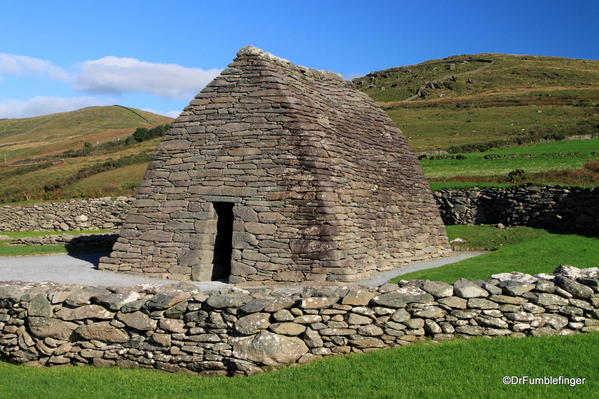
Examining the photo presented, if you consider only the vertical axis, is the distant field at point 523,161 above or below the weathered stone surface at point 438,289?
above

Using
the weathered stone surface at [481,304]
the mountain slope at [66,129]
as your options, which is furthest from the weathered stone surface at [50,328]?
the mountain slope at [66,129]

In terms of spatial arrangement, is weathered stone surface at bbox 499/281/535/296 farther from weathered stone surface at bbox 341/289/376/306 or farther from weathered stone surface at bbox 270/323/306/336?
weathered stone surface at bbox 270/323/306/336

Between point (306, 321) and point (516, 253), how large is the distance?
35.1ft

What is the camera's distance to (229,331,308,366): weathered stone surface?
6.33 metres

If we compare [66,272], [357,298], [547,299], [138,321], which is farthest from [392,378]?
[66,272]

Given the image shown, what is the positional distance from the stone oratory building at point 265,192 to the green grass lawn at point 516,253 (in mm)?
2006

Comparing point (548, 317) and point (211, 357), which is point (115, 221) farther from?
point (548, 317)

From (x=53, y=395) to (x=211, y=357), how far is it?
1.92 meters

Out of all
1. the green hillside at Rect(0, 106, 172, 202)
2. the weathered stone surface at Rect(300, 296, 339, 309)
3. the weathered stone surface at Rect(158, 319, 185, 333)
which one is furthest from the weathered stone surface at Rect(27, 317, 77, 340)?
the green hillside at Rect(0, 106, 172, 202)

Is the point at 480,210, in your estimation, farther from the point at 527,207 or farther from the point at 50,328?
the point at 50,328

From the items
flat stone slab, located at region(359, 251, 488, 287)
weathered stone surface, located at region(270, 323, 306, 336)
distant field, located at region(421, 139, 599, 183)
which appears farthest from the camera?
distant field, located at region(421, 139, 599, 183)

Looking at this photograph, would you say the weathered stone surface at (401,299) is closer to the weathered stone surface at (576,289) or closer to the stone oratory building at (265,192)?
the weathered stone surface at (576,289)

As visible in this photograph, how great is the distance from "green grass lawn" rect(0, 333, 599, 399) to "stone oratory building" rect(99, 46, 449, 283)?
17.7 feet

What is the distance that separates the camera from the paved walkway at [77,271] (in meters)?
12.1
